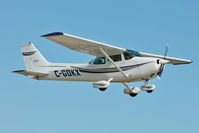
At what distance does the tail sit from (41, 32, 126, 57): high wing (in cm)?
349

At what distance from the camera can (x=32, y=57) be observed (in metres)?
22.4

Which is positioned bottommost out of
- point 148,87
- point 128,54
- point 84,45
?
point 148,87

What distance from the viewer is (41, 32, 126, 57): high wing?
17981 mm

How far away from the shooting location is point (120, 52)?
63.3 feet

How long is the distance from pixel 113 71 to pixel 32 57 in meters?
5.47

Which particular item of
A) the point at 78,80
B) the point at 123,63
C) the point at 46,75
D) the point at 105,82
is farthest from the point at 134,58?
the point at 46,75

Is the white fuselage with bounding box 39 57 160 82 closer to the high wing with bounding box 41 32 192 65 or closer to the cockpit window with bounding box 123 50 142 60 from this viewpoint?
the cockpit window with bounding box 123 50 142 60

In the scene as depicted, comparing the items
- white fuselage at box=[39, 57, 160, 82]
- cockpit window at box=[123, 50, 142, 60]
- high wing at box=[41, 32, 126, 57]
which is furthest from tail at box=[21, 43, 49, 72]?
cockpit window at box=[123, 50, 142, 60]

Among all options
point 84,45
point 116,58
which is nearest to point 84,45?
point 84,45

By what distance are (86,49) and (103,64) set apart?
110 centimetres

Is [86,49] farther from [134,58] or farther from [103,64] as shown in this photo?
[134,58]

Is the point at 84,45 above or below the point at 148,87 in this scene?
above

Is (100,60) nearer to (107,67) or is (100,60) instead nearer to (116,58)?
(107,67)

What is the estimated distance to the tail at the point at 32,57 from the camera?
22.2m
